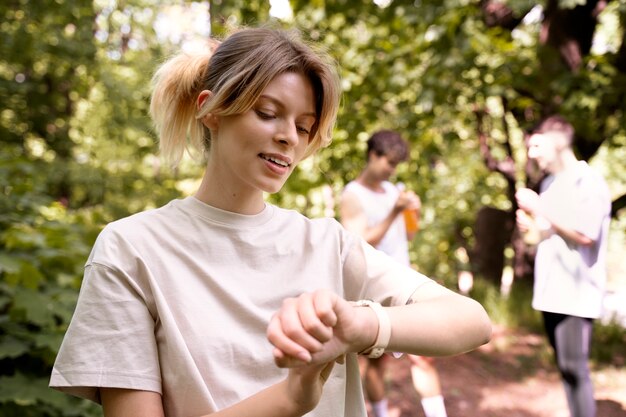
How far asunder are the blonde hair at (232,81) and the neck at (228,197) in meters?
0.14

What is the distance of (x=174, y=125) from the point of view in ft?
4.42

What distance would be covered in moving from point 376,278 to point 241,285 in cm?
26

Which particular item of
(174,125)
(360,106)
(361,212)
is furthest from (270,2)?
(174,125)

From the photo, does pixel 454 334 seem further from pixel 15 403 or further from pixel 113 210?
pixel 113 210

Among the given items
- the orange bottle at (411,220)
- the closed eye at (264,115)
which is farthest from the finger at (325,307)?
the orange bottle at (411,220)

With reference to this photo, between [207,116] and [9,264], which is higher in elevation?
[207,116]

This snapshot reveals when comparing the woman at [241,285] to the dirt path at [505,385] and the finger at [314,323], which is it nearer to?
the finger at [314,323]

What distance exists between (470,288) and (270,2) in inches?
170

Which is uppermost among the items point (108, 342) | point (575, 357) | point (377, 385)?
point (108, 342)

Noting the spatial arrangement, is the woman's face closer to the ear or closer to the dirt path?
the ear

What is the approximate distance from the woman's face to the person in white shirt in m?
2.30

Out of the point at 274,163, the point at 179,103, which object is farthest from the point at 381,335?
the point at 179,103

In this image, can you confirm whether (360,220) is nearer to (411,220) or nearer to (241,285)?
(411,220)

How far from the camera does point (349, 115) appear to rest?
18.0ft
